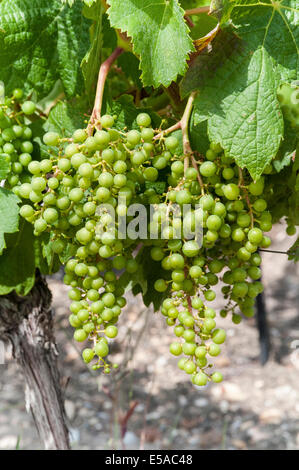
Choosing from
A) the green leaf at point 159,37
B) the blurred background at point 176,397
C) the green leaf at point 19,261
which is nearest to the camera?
the green leaf at point 159,37

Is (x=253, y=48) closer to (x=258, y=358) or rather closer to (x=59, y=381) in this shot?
(x=59, y=381)

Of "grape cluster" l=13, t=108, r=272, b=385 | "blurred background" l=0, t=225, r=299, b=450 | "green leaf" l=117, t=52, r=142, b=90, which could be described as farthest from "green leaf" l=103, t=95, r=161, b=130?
"blurred background" l=0, t=225, r=299, b=450

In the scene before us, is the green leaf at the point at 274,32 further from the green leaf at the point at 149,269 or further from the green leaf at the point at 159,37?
the green leaf at the point at 149,269

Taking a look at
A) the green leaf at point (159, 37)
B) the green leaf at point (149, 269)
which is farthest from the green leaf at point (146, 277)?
the green leaf at point (159, 37)

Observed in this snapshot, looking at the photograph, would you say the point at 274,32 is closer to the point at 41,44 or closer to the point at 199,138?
the point at 199,138

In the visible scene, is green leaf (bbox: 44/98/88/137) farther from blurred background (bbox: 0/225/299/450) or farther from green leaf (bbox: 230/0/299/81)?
blurred background (bbox: 0/225/299/450)

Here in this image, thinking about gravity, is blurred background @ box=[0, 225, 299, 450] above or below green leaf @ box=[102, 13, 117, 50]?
below

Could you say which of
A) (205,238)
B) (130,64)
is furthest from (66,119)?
(205,238)
